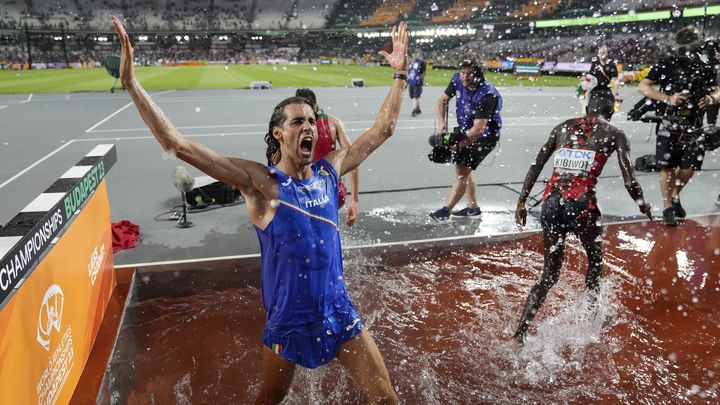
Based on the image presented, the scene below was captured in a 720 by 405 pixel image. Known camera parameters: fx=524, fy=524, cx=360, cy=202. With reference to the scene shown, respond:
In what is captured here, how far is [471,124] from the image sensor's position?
23.4 ft

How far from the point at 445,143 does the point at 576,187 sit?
3.20 meters

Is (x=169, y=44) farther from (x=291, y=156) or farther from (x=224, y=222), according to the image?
(x=291, y=156)

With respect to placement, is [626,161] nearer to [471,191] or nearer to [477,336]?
[477,336]

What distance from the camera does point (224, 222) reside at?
23.8ft

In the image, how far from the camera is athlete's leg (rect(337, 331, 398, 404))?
8.84 ft

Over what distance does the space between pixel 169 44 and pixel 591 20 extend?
4524 cm

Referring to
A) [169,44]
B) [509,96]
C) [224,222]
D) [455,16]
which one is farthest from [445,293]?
[169,44]

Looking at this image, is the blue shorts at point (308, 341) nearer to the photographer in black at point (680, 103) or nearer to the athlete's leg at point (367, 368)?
the athlete's leg at point (367, 368)

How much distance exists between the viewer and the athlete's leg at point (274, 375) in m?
2.79

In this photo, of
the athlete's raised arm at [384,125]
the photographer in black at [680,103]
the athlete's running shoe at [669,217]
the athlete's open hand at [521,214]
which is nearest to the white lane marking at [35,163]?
the athlete's raised arm at [384,125]

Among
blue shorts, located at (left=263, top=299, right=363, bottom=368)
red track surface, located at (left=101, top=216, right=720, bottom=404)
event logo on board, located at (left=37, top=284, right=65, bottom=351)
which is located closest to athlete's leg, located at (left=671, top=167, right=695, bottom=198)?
red track surface, located at (left=101, top=216, right=720, bottom=404)

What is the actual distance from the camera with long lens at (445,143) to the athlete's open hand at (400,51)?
379 centimetres

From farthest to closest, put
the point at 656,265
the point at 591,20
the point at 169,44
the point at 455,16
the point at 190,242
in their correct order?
the point at 169,44 → the point at 455,16 → the point at 591,20 → the point at 190,242 → the point at 656,265

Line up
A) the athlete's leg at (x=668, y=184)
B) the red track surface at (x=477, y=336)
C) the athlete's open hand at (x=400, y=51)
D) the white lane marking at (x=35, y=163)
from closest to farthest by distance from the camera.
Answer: the athlete's open hand at (x=400, y=51) < the red track surface at (x=477, y=336) < the athlete's leg at (x=668, y=184) < the white lane marking at (x=35, y=163)
